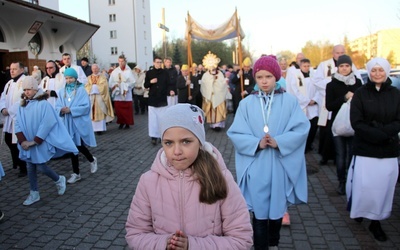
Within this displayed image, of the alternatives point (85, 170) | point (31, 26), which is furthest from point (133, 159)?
point (31, 26)

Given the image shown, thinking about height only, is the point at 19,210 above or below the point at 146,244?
below

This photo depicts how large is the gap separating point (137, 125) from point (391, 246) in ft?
35.1

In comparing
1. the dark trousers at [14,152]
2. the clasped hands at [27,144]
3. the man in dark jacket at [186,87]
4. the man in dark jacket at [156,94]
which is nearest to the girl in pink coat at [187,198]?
the clasped hands at [27,144]

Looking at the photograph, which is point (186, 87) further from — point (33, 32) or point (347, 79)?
point (33, 32)

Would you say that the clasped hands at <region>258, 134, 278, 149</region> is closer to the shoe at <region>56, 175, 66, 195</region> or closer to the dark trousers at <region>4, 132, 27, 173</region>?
the shoe at <region>56, 175, 66, 195</region>

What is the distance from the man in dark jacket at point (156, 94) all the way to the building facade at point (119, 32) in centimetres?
4950

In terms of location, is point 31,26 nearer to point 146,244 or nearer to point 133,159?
point 133,159

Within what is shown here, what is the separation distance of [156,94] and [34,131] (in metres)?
4.68

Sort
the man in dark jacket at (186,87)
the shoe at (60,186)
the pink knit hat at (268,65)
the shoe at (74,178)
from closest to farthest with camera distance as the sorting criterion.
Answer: the pink knit hat at (268,65), the shoe at (60,186), the shoe at (74,178), the man in dark jacket at (186,87)

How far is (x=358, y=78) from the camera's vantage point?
5.95m

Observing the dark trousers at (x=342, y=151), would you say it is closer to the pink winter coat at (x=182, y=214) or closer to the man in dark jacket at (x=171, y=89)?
the pink winter coat at (x=182, y=214)

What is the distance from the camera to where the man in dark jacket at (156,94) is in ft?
32.4

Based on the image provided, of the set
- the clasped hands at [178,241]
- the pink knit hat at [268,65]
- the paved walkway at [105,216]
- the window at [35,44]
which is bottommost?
the paved walkway at [105,216]

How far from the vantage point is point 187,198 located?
2119 mm
